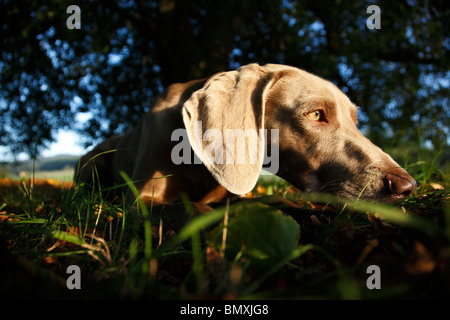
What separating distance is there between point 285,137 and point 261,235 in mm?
1222

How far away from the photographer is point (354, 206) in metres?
1.55

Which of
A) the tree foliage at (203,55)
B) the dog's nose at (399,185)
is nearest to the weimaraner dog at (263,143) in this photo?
the dog's nose at (399,185)

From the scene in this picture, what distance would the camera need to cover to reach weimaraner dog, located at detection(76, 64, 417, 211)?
194 centimetres

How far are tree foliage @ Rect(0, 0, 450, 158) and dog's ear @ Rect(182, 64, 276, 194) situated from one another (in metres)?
5.05

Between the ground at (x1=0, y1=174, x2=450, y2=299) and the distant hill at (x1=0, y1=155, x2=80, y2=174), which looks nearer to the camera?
the ground at (x1=0, y1=174, x2=450, y2=299)

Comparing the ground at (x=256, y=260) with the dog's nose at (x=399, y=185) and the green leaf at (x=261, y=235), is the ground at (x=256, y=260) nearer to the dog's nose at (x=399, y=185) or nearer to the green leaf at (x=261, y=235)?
the green leaf at (x=261, y=235)

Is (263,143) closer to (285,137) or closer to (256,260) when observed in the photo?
(285,137)

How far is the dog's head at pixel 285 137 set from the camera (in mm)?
1929

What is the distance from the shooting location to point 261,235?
43.2 inches

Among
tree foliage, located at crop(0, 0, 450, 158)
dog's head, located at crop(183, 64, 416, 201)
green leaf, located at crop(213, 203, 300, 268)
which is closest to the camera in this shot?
green leaf, located at crop(213, 203, 300, 268)

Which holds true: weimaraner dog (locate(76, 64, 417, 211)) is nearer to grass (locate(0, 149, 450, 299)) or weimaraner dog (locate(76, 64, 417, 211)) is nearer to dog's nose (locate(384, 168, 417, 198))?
dog's nose (locate(384, 168, 417, 198))

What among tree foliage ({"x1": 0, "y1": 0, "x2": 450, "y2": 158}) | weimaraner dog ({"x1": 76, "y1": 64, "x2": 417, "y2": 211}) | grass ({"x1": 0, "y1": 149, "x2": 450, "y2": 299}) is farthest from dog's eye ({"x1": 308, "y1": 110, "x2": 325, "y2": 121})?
tree foliage ({"x1": 0, "y1": 0, "x2": 450, "y2": 158})
